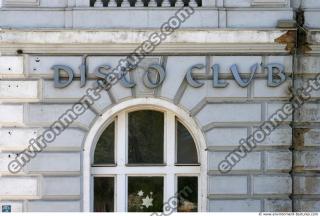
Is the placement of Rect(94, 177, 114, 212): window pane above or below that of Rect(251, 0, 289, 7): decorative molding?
below

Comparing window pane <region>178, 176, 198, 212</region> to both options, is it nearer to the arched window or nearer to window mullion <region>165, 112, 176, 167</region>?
the arched window

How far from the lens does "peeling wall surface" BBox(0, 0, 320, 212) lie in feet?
30.1

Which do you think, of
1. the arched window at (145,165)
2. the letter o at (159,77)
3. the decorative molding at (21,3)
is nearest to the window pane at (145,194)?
the arched window at (145,165)

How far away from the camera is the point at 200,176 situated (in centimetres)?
946

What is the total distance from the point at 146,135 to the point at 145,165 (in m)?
0.49

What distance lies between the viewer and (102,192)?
9555 mm

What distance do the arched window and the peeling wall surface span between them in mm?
313

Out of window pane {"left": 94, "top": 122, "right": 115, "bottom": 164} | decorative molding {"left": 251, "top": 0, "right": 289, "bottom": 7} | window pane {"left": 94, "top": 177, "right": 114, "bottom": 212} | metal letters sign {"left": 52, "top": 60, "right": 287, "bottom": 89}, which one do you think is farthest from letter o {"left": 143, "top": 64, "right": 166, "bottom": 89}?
decorative molding {"left": 251, "top": 0, "right": 289, "bottom": 7}

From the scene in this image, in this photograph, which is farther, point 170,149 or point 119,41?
point 170,149

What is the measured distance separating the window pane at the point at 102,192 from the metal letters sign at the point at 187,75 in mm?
1606

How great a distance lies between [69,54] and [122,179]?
7.20 feet

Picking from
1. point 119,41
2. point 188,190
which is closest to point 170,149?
point 188,190

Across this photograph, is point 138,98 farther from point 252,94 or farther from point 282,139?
point 282,139

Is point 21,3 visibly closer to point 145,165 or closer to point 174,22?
point 174,22
